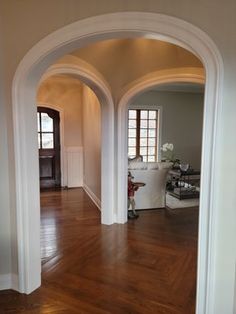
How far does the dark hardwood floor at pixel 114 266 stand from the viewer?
2474 millimetres

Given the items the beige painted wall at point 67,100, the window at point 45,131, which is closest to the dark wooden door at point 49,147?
the window at point 45,131

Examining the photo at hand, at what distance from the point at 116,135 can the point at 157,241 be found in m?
1.79

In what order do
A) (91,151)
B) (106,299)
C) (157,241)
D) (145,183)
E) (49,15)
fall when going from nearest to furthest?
(49,15), (106,299), (157,241), (145,183), (91,151)

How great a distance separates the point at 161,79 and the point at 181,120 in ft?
17.6

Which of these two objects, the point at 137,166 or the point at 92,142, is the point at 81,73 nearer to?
the point at 137,166

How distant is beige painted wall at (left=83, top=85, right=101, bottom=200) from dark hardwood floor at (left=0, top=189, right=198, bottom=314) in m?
0.96

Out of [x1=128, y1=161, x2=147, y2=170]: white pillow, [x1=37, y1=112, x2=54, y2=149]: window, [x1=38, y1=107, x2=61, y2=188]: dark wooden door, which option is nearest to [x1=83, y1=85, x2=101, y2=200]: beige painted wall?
[x1=128, y1=161, x2=147, y2=170]: white pillow

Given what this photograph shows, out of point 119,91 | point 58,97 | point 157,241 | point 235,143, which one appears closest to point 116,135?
point 119,91

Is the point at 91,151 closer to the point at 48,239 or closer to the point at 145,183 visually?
the point at 145,183

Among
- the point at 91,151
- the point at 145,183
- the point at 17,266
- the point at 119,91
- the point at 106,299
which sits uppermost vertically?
the point at 119,91

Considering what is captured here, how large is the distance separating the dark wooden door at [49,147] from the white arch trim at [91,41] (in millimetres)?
4762

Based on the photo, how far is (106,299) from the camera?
100 inches

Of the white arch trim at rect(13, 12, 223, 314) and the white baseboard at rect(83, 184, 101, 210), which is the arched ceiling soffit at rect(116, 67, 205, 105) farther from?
the white baseboard at rect(83, 184, 101, 210)

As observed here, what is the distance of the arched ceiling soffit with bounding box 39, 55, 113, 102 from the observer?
3.22 meters
